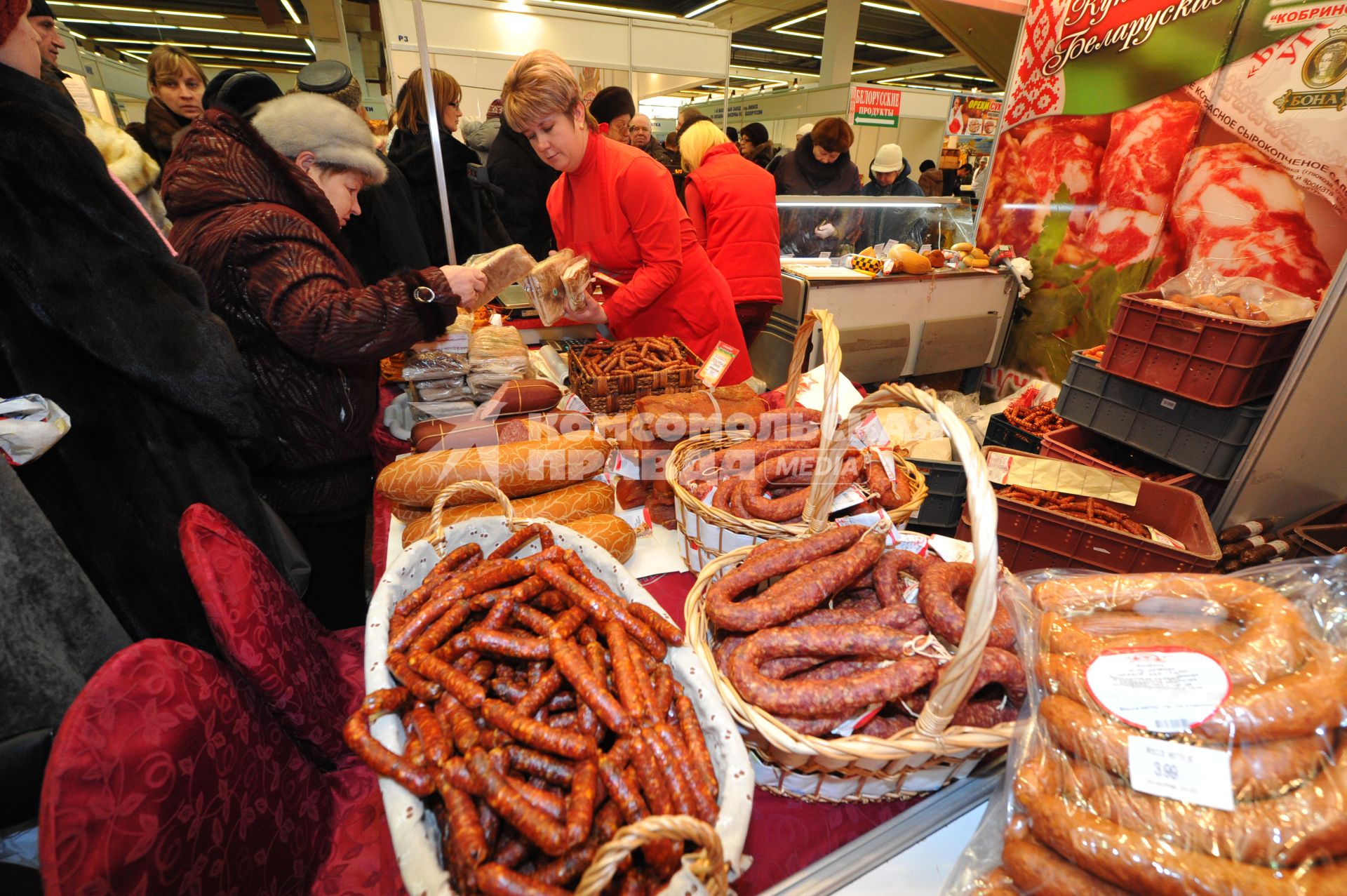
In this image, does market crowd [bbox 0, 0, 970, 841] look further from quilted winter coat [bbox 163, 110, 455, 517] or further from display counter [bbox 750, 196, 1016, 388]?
display counter [bbox 750, 196, 1016, 388]

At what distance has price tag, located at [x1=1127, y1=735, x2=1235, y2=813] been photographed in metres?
0.81

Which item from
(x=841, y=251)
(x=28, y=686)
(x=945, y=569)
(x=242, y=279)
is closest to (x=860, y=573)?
(x=945, y=569)

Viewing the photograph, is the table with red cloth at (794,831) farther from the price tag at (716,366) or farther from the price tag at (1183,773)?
the price tag at (716,366)

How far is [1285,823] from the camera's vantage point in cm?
79

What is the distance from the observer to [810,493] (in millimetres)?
1460

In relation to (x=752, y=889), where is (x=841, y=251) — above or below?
above

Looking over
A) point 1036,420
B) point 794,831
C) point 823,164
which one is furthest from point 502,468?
point 823,164

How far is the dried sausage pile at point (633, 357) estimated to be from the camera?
2.49 meters

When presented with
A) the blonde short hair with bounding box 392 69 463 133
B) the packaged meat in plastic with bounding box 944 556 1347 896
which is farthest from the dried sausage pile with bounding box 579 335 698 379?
the blonde short hair with bounding box 392 69 463 133

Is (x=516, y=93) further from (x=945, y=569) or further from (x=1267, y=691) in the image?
(x=1267, y=691)

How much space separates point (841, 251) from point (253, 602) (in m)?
5.87

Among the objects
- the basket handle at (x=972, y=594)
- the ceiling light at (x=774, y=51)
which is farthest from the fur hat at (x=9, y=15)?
the ceiling light at (x=774, y=51)

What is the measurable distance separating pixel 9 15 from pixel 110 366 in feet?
2.57

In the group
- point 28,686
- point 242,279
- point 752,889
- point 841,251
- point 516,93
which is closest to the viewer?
point 752,889
